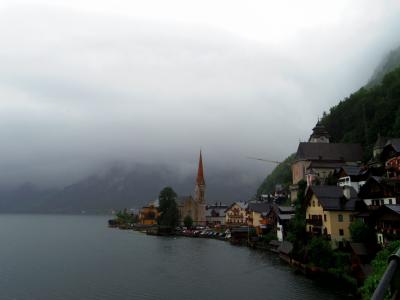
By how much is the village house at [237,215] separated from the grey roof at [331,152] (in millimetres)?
37691

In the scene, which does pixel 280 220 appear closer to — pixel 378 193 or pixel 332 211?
pixel 332 211

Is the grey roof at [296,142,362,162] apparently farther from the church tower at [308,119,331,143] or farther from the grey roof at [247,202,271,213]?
the grey roof at [247,202,271,213]

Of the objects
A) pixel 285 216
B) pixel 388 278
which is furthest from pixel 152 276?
pixel 388 278

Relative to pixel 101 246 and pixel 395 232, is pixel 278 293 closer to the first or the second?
pixel 395 232

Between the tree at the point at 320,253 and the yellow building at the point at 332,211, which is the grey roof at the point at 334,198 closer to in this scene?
the yellow building at the point at 332,211

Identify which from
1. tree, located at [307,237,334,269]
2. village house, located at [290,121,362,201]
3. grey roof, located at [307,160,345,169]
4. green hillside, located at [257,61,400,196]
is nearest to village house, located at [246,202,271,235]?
village house, located at [290,121,362,201]

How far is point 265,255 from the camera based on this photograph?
73.6 metres

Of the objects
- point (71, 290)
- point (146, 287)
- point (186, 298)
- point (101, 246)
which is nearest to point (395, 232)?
point (186, 298)

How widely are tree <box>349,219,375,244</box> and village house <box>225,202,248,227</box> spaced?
260 feet

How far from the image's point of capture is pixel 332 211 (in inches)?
2169

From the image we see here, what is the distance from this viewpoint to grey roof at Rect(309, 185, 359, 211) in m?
55.3

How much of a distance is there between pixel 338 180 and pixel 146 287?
39.9 metres

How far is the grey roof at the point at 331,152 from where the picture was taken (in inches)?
→ 3770

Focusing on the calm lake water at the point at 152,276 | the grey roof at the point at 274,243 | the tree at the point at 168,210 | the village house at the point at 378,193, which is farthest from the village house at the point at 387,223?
the tree at the point at 168,210
